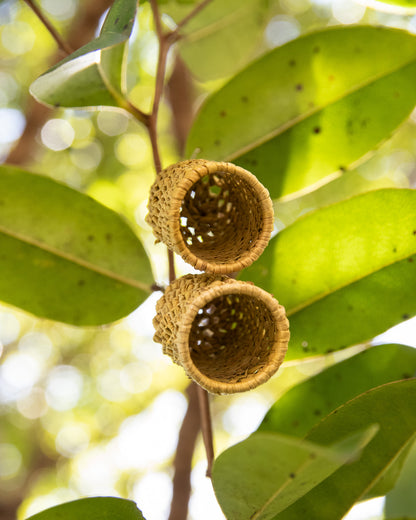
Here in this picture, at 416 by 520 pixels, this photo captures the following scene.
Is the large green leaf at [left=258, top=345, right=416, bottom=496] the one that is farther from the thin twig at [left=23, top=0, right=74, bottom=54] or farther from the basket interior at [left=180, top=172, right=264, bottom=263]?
the thin twig at [left=23, top=0, right=74, bottom=54]

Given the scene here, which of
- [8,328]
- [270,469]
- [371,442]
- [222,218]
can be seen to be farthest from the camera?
[8,328]

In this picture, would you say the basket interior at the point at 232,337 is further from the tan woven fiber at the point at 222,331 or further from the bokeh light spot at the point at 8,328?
the bokeh light spot at the point at 8,328

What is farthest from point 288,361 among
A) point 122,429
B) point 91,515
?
point 122,429

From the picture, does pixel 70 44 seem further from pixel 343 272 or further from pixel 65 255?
pixel 343 272

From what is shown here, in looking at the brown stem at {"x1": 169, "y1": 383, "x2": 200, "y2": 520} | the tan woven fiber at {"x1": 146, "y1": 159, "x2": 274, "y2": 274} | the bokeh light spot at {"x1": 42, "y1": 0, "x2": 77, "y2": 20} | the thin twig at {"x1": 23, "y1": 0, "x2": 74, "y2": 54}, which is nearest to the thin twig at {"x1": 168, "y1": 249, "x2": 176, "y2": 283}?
the tan woven fiber at {"x1": 146, "y1": 159, "x2": 274, "y2": 274}

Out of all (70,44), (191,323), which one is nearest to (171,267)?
(191,323)

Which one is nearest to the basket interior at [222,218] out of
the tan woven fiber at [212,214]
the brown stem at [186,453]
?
the tan woven fiber at [212,214]
